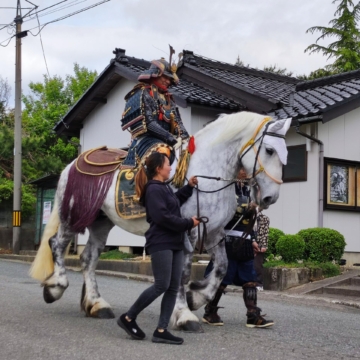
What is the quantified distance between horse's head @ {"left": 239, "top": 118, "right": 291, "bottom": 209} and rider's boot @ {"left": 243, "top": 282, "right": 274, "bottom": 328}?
106cm

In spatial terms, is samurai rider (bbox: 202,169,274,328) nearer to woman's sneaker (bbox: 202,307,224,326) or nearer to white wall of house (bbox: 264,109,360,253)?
woman's sneaker (bbox: 202,307,224,326)

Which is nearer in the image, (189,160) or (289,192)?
(189,160)

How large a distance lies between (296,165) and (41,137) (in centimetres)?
1528

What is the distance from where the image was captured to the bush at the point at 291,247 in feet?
42.3

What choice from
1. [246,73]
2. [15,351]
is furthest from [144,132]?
[246,73]

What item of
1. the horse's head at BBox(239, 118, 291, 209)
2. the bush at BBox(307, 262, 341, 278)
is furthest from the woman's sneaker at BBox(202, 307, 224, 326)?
the bush at BBox(307, 262, 341, 278)

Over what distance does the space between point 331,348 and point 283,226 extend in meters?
9.10

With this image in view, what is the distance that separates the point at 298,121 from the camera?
14.3 metres

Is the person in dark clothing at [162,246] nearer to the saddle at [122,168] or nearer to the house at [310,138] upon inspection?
the saddle at [122,168]

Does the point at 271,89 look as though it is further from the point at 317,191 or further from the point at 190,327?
the point at 190,327

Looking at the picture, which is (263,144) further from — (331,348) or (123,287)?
(123,287)

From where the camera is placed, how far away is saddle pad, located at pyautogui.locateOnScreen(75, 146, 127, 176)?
8102mm

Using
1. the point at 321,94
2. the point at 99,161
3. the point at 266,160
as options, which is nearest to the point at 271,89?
the point at 321,94

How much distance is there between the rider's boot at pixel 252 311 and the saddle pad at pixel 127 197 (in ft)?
4.75
